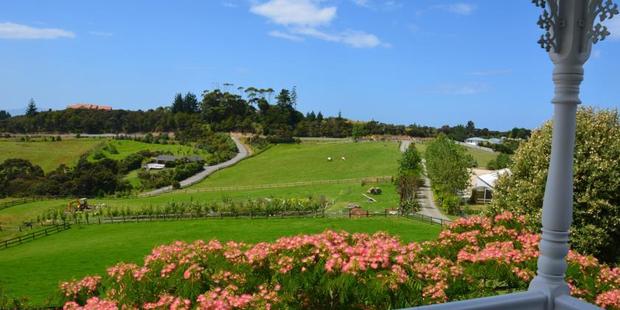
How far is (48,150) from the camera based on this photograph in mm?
87125

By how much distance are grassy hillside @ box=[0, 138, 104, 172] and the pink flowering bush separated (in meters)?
78.3

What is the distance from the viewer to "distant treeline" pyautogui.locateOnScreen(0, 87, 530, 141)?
110m

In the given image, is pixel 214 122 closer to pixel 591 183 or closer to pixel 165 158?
pixel 165 158

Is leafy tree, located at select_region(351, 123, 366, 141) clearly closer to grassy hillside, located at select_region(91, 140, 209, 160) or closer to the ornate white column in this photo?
grassy hillside, located at select_region(91, 140, 209, 160)

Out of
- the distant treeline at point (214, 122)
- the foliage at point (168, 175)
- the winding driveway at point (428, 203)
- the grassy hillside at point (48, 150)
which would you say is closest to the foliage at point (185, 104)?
the distant treeline at point (214, 122)

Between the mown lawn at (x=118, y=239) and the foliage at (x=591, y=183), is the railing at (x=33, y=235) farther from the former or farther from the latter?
the foliage at (x=591, y=183)

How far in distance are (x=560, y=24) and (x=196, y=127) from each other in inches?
4149

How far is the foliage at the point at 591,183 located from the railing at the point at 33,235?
34014 mm

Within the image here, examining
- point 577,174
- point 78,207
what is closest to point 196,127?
point 78,207

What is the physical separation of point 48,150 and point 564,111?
9798 cm

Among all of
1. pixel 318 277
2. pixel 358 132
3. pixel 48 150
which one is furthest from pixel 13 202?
pixel 358 132

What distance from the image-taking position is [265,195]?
168 ft

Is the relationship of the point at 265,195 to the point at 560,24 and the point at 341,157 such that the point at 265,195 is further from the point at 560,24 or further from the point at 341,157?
the point at 560,24

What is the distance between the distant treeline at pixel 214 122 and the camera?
110 metres
